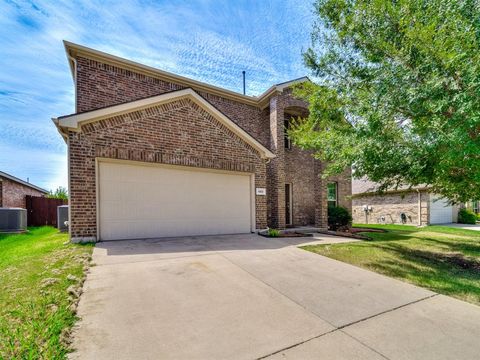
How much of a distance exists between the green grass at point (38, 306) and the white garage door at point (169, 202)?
207 cm

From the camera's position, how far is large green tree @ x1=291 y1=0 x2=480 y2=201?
438cm

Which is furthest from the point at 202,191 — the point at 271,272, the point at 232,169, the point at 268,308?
the point at 268,308

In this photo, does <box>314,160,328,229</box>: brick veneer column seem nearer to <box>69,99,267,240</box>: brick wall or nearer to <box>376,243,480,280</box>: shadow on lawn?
<box>69,99,267,240</box>: brick wall

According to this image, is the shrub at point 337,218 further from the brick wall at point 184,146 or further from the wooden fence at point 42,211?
the wooden fence at point 42,211

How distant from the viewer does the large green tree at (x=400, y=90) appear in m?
4.38

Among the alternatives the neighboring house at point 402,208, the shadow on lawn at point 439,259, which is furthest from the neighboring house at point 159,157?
the neighboring house at point 402,208

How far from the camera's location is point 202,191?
8.35 meters

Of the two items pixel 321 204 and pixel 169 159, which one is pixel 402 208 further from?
pixel 169 159

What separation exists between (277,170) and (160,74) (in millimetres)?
6650

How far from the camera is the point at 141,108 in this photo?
732 cm

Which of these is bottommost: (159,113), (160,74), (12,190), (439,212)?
(439,212)

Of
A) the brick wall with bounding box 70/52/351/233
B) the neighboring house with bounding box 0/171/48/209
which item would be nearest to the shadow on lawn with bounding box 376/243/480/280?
the brick wall with bounding box 70/52/351/233

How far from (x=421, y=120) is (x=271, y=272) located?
4.65m

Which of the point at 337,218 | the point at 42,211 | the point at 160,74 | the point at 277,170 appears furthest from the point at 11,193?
the point at 337,218
